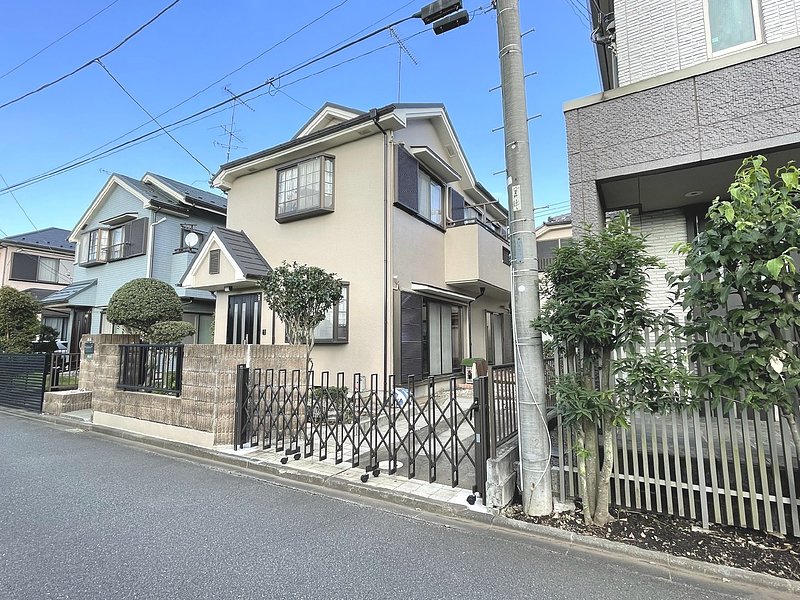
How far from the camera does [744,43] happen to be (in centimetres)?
450

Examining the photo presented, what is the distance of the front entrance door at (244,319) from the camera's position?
10062mm

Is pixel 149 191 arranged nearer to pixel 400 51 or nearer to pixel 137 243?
pixel 137 243

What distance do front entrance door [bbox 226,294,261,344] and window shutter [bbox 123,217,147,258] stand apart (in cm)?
627

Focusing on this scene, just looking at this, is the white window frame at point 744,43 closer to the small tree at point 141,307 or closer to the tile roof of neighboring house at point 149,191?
the small tree at point 141,307

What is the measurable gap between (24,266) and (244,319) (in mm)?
19657

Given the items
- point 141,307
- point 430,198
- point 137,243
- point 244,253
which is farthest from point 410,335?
point 137,243

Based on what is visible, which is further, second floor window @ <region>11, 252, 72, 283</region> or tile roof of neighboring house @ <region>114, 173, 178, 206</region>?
second floor window @ <region>11, 252, 72, 283</region>

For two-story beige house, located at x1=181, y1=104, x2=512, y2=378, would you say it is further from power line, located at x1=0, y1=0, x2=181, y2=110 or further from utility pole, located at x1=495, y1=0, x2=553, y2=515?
utility pole, located at x1=495, y1=0, x2=553, y2=515

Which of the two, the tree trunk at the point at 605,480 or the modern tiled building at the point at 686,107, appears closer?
the tree trunk at the point at 605,480

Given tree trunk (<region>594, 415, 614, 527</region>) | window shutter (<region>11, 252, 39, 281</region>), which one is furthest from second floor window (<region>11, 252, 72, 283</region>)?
tree trunk (<region>594, 415, 614, 527</region>)

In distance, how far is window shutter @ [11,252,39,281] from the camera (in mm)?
21125

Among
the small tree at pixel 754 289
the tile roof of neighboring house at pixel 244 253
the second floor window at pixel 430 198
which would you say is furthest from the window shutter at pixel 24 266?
the small tree at pixel 754 289

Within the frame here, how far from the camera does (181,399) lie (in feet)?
19.6

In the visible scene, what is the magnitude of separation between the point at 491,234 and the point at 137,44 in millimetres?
9221
